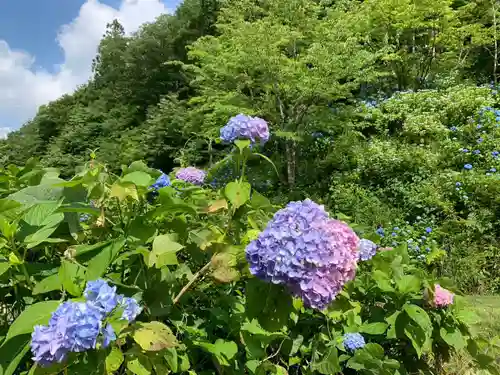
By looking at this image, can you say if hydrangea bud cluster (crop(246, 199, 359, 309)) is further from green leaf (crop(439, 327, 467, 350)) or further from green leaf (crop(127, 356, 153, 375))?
green leaf (crop(439, 327, 467, 350))

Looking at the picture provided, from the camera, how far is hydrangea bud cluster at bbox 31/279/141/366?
76 centimetres

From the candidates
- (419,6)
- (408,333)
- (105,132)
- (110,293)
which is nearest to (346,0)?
(419,6)

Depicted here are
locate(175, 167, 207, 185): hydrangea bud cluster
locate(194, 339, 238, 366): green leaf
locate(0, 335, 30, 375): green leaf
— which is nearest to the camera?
locate(0, 335, 30, 375): green leaf

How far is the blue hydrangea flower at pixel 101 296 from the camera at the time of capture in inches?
32.2

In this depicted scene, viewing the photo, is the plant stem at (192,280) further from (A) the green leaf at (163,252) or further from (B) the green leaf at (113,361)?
(B) the green leaf at (113,361)

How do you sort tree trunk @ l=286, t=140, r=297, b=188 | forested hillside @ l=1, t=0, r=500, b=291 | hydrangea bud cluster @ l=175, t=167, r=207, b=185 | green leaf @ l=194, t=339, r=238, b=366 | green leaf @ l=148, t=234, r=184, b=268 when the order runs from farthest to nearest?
tree trunk @ l=286, t=140, r=297, b=188 → forested hillside @ l=1, t=0, r=500, b=291 → hydrangea bud cluster @ l=175, t=167, r=207, b=185 → green leaf @ l=194, t=339, r=238, b=366 → green leaf @ l=148, t=234, r=184, b=268

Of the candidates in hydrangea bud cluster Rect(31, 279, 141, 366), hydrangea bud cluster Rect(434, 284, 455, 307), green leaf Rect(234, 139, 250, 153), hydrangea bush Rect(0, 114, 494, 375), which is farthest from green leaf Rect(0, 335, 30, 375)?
hydrangea bud cluster Rect(434, 284, 455, 307)

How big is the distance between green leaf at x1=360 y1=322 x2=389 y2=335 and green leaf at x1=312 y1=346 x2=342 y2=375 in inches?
6.4

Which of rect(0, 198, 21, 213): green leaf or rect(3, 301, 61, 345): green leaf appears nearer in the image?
rect(3, 301, 61, 345): green leaf

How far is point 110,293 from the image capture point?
2.74 feet

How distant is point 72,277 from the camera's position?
3.08 feet

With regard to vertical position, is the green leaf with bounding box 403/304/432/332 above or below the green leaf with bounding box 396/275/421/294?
below

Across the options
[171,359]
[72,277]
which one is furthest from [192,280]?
[72,277]

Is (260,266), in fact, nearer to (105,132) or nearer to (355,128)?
(355,128)
